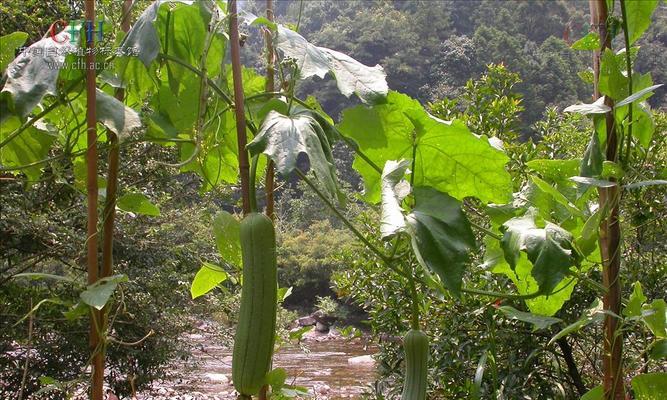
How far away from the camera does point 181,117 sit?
0.71 metres

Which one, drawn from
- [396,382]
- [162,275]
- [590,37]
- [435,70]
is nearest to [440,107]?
[396,382]

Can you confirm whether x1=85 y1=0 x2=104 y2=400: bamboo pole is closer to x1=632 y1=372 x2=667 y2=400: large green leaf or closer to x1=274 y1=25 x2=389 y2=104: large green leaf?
x1=274 y1=25 x2=389 y2=104: large green leaf

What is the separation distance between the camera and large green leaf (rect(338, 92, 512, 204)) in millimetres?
662

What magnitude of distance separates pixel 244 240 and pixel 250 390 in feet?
0.34

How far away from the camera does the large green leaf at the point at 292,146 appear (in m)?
0.45

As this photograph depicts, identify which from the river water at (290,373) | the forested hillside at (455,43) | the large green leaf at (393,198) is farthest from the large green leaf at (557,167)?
the forested hillside at (455,43)

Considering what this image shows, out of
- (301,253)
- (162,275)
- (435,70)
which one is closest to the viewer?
(162,275)

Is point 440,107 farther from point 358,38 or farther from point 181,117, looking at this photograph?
point 358,38

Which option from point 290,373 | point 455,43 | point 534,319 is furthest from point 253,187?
point 455,43

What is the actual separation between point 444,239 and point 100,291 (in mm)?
269

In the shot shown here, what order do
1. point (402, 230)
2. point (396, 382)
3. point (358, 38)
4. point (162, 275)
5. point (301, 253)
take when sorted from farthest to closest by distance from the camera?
point (358, 38)
point (301, 253)
point (162, 275)
point (396, 382)
point (402, 230)

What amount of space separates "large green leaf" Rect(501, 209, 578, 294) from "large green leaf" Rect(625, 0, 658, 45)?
0.78 feet

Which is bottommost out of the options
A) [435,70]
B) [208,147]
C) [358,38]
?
[208,147]

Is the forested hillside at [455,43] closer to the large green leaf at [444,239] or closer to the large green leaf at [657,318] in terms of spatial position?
the large green leaf at [657,318]
